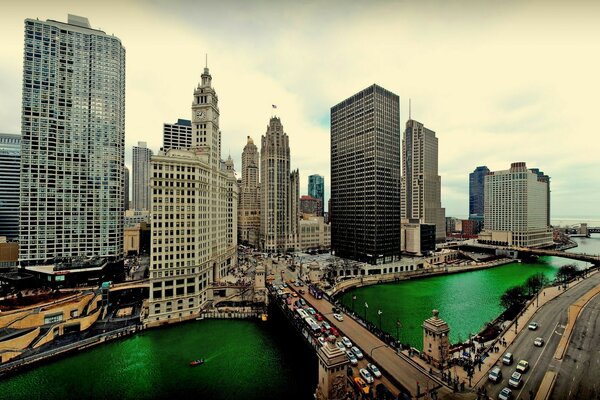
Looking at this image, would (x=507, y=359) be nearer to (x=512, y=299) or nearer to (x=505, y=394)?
(x=505, y=394)

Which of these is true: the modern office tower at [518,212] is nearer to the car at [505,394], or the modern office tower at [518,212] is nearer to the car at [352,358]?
the car at [505,394]

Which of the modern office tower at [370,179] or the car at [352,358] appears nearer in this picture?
the car at [352,358]

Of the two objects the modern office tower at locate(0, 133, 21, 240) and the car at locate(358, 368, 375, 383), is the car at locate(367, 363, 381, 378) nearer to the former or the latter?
the car at locate(358, 368, 375, 383)

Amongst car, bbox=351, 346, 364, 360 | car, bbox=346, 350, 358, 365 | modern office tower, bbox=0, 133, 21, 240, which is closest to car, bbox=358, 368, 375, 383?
car, bbox=346, 350, 358, 365

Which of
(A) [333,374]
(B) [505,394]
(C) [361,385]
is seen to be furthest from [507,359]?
(A) [333,374]

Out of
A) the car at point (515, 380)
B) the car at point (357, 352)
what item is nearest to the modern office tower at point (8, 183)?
the car at point (357, 352)

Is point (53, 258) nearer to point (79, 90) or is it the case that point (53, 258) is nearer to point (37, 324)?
point (37, 324)
